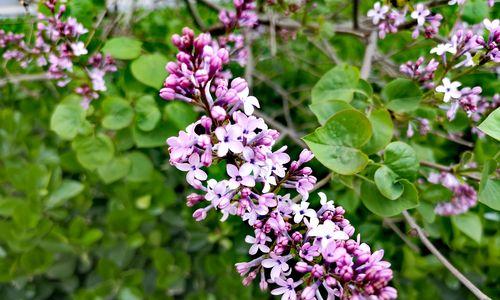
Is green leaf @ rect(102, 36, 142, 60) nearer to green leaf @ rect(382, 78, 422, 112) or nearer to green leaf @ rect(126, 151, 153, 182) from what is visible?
green leaf @ rect(126, 151, 153, 182)

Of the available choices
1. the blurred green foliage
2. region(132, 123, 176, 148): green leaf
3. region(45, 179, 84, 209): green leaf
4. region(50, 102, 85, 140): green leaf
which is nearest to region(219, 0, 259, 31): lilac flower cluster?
the blurred green foliage

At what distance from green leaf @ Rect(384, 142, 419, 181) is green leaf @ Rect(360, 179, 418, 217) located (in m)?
0.03

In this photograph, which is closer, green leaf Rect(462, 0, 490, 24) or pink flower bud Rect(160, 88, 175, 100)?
pink flower bud Rect(160, 88, 175, 100)

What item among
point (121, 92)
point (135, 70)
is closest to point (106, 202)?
point (121, 92)

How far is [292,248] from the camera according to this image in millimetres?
632

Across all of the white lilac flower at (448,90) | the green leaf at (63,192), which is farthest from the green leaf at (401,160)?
the green leaf at (63,192)

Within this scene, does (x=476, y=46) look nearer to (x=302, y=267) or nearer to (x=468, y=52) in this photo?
(x=468, y=52)

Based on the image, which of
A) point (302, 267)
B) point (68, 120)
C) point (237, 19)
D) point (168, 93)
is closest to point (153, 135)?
point (68, 120)

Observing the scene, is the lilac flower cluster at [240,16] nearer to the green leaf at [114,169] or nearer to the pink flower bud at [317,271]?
the green leaf at [114,169]

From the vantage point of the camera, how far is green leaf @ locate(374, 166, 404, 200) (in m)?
0.78

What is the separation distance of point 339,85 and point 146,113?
443 millimetres

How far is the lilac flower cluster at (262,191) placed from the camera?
1.86 ft

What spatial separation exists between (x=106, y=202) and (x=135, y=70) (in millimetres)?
847

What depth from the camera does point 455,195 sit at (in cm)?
111
